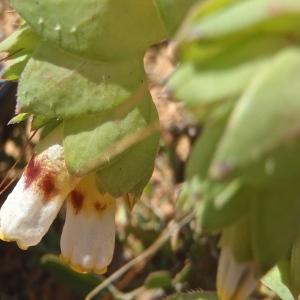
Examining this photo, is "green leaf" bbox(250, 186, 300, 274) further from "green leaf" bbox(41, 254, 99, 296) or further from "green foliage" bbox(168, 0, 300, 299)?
"green leaf" bbox(41, 254, 99, 296)

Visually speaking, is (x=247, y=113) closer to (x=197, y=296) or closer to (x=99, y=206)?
(x=99, y=206)

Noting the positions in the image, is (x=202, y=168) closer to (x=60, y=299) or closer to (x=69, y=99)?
(x=69, y=99)

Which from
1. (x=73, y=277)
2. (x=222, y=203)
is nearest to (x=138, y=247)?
(x=73, y=277)

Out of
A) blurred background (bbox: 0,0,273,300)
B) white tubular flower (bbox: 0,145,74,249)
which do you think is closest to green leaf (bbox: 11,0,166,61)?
white tubular flower (bbox: 0,145,74,249)

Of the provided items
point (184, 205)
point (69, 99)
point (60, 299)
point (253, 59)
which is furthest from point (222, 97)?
point (60, 299)

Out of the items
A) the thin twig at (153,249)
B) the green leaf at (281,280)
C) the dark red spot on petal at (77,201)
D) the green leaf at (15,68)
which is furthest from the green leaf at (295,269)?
the green leaf at (15,68)

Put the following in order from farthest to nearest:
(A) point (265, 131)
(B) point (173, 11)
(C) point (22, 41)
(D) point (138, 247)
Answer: (D) point (138, 247) → (C) point (22, 41) → (B) point (173, 11) → (A) point (265, 131)
